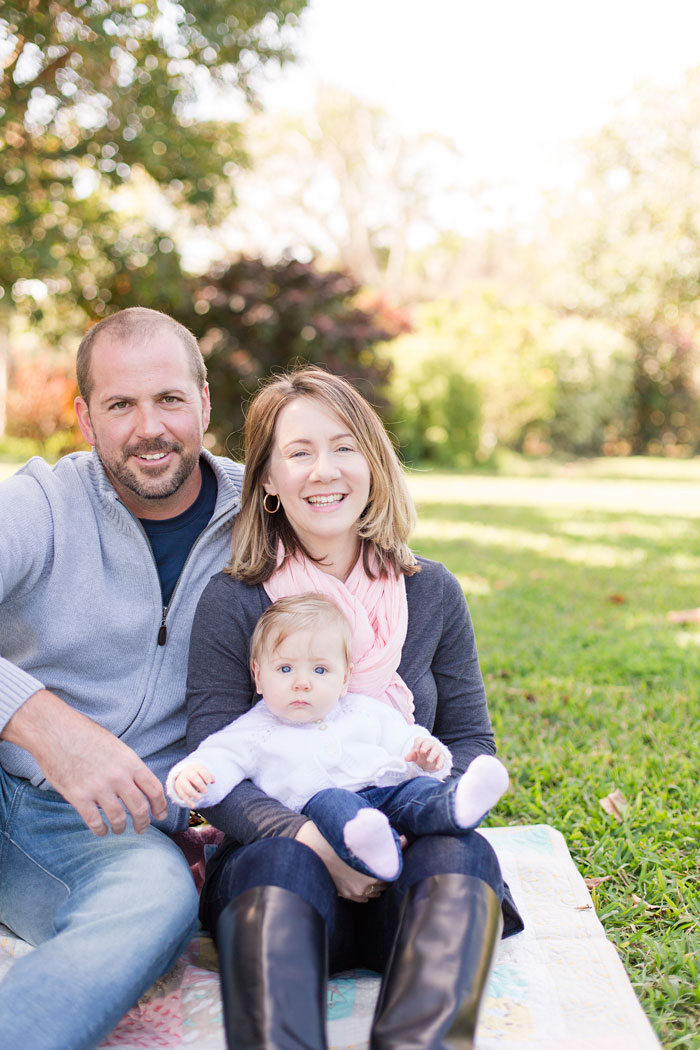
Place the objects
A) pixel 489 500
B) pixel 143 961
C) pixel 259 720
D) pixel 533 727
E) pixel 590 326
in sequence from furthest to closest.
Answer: pixel 590 326 < pixel 489 500 < pixel 533 727 < pixel 259 720 < pixel 143 961

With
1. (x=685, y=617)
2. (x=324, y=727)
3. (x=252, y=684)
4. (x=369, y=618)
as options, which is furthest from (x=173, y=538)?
(x=685, y=617)

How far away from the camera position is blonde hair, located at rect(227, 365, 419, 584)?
2.33 meters

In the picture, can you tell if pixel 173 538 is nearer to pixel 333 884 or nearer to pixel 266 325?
pixel 333 884

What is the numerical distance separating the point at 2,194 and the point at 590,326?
15.6m

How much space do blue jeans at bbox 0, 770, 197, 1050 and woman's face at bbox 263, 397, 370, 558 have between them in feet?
2.76

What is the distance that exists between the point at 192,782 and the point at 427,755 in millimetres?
525

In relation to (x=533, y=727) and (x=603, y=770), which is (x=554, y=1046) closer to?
(x=603, y=770)

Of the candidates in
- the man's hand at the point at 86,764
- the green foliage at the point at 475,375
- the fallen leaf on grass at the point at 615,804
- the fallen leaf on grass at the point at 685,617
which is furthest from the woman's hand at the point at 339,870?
the green foliage at the point at 475,375

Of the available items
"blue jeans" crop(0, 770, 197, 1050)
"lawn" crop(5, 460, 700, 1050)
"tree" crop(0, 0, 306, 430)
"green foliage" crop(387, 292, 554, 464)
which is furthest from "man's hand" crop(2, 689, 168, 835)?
"green foliage" crop(387, 292, 554, 464)

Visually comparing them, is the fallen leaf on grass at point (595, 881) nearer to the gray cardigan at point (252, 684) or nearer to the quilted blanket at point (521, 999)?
the quilted blanket at point (521, 999)

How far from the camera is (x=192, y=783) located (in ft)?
6.53

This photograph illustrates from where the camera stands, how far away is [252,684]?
227cm

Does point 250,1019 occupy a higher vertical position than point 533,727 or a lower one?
higher

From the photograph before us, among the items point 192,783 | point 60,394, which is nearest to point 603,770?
point 192,783
